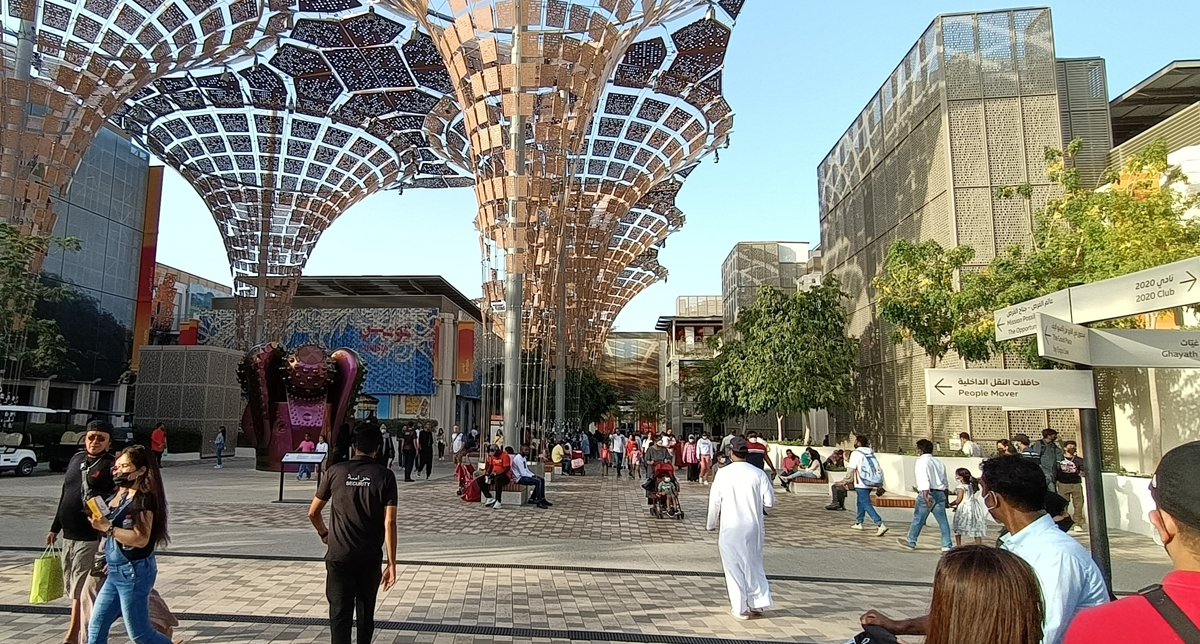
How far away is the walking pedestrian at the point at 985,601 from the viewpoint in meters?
1.62

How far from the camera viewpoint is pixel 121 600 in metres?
3.72

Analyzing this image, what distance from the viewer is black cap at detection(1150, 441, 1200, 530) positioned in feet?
5.18

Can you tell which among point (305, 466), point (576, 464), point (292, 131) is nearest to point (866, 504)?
point (576, 464)

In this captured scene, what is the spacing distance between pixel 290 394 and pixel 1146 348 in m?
20.9

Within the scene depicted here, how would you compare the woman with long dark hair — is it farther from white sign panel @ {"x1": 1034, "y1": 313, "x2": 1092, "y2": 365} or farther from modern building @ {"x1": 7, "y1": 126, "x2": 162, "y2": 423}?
modern building @ {"x1": 7, "y1": 126, "x2": 162, "y2": 423}

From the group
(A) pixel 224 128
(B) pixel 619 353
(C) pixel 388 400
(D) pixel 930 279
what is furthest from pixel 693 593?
(B) pixel 619 353

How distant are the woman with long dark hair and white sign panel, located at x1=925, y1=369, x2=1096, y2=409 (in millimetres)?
4615

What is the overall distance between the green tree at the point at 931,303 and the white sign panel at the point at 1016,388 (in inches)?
448

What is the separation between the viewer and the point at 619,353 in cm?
8612

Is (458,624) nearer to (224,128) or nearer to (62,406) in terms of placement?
(224,128)

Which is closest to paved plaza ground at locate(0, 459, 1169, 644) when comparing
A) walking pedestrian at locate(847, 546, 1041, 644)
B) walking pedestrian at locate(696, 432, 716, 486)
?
walking pedestrian at locate(847, 546, 1041, 644)

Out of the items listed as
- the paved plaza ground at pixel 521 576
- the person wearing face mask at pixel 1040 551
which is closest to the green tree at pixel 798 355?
the paved plaza ground at pixel 521 576

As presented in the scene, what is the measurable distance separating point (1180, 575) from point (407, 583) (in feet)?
19.6

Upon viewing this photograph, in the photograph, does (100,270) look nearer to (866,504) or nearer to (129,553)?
(866,504)
